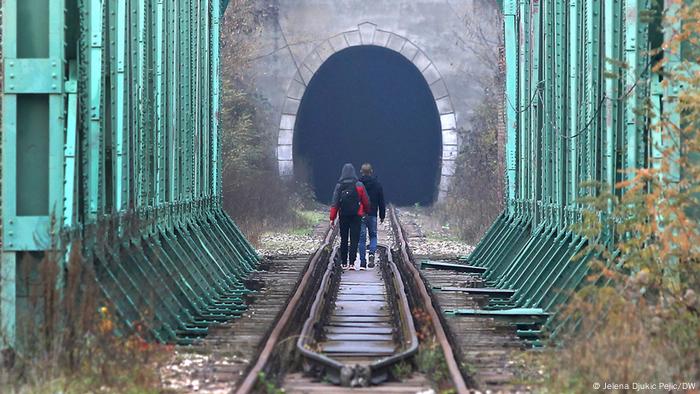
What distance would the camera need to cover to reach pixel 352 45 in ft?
134

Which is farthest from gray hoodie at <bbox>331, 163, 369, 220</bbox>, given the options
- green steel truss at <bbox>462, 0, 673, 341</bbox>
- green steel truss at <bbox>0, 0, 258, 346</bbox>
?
green steel truss at <bbox>462, 0, 673, 341</bbox>

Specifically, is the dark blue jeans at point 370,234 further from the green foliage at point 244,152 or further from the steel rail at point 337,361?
the green foliage at point 244,152

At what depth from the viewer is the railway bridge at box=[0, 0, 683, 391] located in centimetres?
1106

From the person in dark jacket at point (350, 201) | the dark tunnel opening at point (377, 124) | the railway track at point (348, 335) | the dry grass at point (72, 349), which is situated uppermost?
the dark tunnel opening at point (377, 124)

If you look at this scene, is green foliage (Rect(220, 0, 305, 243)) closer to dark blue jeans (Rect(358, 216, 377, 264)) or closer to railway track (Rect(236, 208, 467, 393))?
dark blue jeans (Rect(358, 216, 377, 264))

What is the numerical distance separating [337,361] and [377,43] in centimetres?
3026

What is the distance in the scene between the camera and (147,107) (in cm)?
1560

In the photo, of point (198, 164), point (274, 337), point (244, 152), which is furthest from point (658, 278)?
point (244, 152)

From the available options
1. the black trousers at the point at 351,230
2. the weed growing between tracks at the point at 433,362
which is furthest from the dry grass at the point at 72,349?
the black trousers at the point at 351,230

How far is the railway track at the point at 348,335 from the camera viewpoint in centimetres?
999

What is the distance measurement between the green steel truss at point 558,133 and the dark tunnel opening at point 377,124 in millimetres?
28064

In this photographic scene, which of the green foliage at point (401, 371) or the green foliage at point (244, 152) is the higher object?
the green foliage at point (244, 152)

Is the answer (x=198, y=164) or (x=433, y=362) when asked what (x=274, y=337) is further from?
(x=198, y=164)

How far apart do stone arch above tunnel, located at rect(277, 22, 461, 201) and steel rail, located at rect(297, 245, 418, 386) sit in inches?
803
